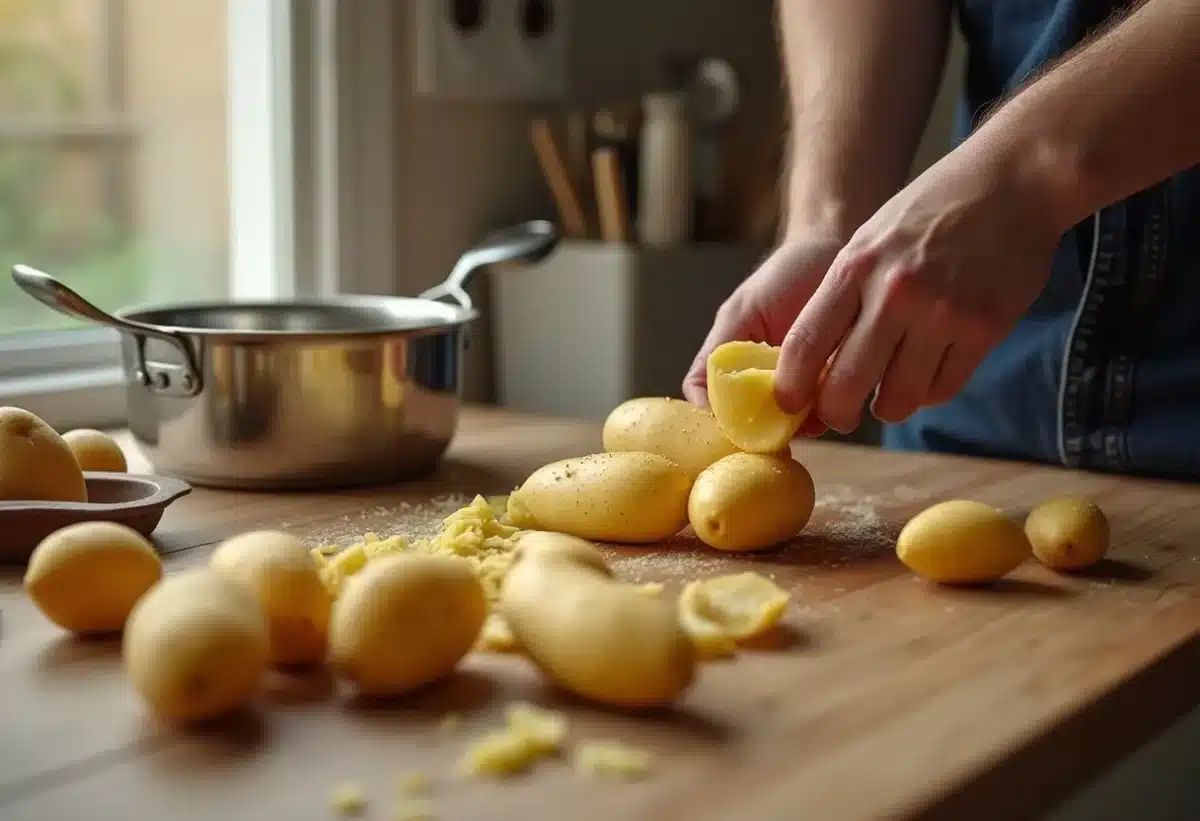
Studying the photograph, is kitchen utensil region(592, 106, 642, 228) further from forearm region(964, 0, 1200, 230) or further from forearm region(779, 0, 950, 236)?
forearm region(964, 0, 1200, 230)

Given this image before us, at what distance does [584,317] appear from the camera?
176cm

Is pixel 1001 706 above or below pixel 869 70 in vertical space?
below

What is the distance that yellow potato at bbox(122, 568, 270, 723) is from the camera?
1.85 feet

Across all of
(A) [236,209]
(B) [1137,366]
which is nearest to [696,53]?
(A) [236,209]

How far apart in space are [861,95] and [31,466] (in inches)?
30.5

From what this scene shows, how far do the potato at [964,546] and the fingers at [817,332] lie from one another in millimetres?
119

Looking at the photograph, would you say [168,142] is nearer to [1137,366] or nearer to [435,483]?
[435,483]

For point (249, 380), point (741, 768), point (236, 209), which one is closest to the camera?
point (741, 768)

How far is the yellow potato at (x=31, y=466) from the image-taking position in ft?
2.76

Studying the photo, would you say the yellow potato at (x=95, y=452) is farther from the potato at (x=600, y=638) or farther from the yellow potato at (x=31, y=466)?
the potato at (x=600, y=638)

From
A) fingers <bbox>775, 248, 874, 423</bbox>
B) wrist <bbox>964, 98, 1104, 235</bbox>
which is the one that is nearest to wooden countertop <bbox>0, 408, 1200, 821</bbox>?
fingers <bbox>775, 248, 874, 423</bbox>

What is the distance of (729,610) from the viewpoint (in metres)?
0.72

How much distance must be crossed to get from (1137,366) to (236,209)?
101cm

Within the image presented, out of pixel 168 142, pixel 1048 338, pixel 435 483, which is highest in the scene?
pixel 168 142
